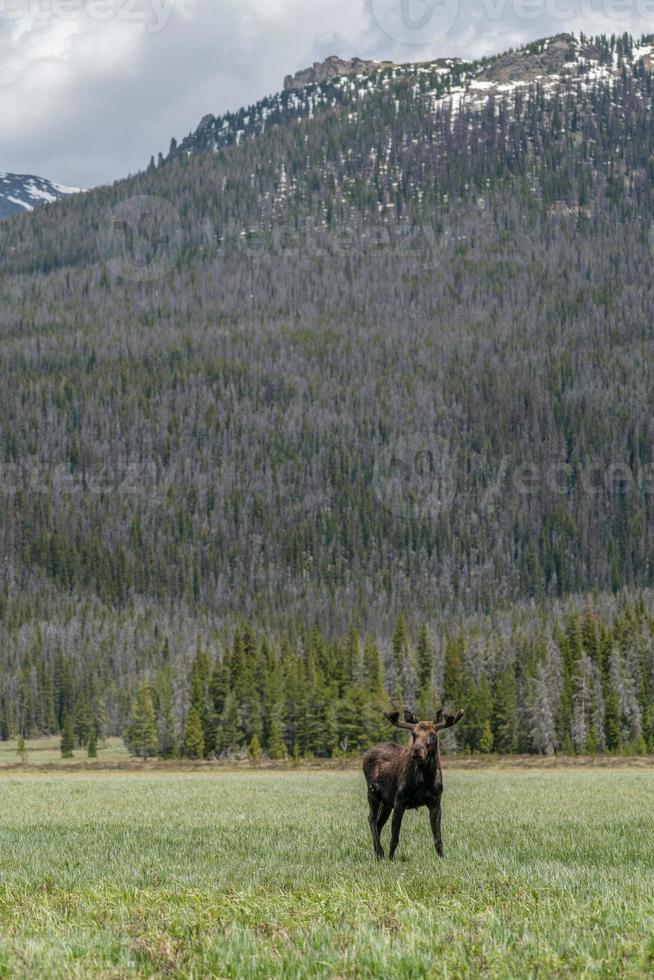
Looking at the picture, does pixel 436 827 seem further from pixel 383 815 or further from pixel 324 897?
pixel 324 897

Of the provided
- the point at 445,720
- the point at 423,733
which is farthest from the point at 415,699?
the point at 423,733

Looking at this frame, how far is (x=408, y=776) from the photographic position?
17453 mm

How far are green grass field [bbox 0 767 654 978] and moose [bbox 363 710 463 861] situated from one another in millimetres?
579

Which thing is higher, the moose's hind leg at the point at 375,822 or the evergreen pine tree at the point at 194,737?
the moose's hind leg at the point at 375,822

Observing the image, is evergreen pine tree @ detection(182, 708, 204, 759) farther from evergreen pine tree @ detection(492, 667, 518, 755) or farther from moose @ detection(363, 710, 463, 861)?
moose @ detection(363, 710, 463, 861)

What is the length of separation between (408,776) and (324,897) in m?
4.53

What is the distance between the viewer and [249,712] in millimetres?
104125

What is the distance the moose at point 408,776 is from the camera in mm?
16997

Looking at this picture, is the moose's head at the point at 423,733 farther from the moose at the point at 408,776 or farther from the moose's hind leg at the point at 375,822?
the moose's hind leg at the point at 375,822

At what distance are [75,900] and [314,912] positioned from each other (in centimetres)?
301

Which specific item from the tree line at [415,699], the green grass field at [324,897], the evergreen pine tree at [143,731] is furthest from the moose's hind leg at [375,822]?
the evergreen pine tree at [143,731]

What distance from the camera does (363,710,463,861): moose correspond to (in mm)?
16997

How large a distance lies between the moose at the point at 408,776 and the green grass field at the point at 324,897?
58 cm

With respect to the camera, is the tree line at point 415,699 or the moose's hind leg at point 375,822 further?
the tree line at point 415,699
